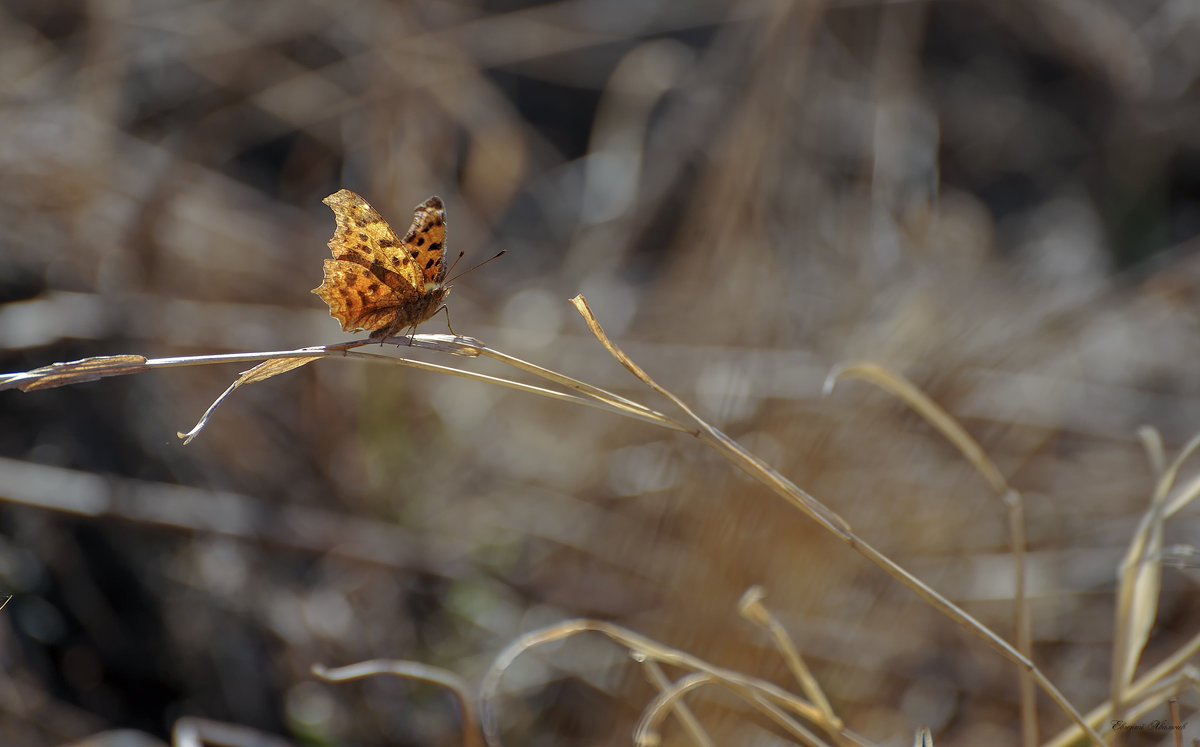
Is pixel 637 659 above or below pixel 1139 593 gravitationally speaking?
below

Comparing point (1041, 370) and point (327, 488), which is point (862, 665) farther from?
point (327, 488)

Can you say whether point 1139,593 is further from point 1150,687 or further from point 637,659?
point 637,659

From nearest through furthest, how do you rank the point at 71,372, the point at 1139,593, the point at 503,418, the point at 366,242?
the point at 71,372 < the point at 1139,593 < the point at 366,242 < the point at 503,418

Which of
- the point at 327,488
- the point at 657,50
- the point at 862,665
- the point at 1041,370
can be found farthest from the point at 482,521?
the point at 657,50

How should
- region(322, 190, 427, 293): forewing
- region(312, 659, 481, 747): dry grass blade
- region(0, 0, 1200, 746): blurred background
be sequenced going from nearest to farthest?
1. region(312, 659, 481, 747): dry grass blade
2. region(322, 190, 427, 293): forewing
3. region(0, 0, 1200, 746): blurred background

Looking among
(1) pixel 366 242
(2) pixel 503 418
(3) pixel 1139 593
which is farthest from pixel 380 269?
(2) pixel 503 418

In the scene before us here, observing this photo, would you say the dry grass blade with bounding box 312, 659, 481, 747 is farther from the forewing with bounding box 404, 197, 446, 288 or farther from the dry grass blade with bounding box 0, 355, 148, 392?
the forewing with bounding box 404, 197, 446, 288

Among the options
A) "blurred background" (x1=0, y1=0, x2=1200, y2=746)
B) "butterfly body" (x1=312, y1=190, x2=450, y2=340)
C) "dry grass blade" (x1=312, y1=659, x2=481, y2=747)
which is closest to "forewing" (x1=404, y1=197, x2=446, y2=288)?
"butterfly body" (x1=312, y1=190, x2=450, y2=340)
